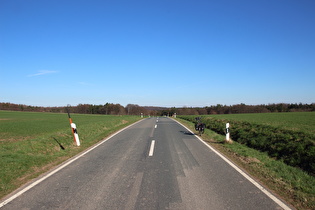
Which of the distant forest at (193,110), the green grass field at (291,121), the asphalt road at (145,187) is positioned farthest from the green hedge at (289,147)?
the distant forest at (193,110)

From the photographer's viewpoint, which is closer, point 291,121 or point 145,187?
point 145,187

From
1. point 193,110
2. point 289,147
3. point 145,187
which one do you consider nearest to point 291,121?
point 289,147

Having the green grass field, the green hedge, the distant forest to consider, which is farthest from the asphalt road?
the distant forest

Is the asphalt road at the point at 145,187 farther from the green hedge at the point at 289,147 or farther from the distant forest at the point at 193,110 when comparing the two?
the distant forest at the point at 193,110

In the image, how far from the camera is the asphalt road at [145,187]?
12.1 ft

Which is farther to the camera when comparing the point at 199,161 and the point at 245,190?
the point at 199,161

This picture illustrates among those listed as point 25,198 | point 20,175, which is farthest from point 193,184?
point 20,175

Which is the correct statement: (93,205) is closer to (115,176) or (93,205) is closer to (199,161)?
(115,176)

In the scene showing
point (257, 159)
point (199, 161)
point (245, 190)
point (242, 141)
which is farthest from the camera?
point (242, 141)

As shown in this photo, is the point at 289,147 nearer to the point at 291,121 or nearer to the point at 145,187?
the point at 145,187

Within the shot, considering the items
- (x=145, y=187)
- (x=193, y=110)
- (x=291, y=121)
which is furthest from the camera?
(x=193, y=110)

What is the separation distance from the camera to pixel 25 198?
13.0 feet

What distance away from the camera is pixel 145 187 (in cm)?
446

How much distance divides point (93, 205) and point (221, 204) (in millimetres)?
2297
